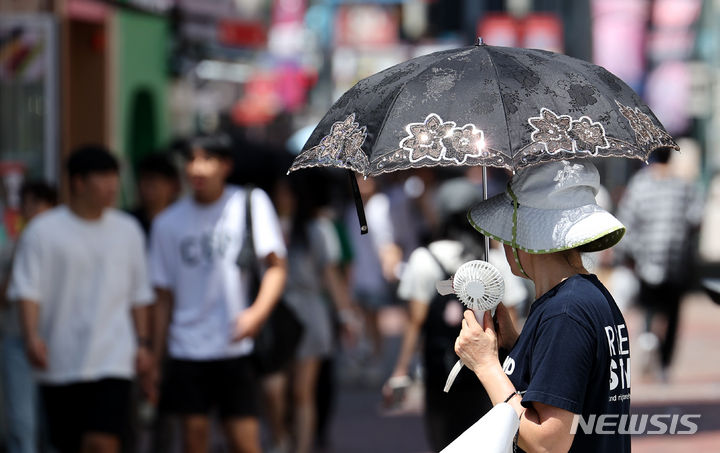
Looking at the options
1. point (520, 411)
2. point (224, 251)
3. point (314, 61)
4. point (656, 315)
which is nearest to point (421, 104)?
point (520, 411)

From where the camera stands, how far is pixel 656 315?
37.8 ft

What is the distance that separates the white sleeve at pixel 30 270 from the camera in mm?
6598

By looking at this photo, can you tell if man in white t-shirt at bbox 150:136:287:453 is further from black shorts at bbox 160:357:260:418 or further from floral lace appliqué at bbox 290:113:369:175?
floral lace appliqué at bbox 290:113:369:175

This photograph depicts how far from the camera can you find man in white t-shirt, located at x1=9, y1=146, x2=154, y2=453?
6656 mm

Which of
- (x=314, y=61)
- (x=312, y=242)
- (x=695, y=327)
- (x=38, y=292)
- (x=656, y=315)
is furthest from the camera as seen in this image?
(x=314, y=61)

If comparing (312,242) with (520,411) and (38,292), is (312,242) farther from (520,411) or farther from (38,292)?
(520,411)

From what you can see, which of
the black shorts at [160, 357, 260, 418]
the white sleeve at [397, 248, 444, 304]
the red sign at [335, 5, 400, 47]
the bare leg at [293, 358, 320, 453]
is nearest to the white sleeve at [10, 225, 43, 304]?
the black shorts at [160, 357, 260, 418]

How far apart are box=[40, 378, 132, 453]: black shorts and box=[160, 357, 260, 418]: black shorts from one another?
0.27 meters

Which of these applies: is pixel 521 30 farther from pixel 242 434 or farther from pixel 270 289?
pixel 242 434

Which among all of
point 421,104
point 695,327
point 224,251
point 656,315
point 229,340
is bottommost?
point 695,327

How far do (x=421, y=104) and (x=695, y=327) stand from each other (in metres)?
13.9

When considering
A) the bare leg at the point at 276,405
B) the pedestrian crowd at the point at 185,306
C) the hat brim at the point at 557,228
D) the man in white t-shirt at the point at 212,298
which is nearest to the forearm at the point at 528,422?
the hat brim at the point at 557,228

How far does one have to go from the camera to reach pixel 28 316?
6.57 m

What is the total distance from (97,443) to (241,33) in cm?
1549
